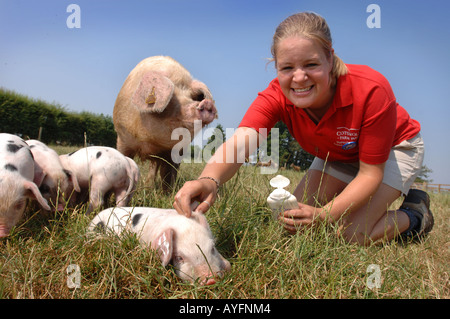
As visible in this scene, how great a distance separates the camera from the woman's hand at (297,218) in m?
2.78

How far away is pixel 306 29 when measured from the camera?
281 cm

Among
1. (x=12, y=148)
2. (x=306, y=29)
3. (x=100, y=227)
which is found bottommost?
(x=100, y=227)

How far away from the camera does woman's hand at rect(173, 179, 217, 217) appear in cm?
237

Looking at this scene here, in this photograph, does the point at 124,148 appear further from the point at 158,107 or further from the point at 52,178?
the point at 52,178

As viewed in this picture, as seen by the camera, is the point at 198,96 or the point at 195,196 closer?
the point at 195,196

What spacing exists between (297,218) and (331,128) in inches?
36.6

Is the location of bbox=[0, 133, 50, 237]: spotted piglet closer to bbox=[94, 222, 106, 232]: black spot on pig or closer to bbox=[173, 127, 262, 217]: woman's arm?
bbox=[94, 222, 106, 232]: black spot on pig

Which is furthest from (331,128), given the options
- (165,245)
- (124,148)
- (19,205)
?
(124,148)

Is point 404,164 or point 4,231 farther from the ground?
point 404,164

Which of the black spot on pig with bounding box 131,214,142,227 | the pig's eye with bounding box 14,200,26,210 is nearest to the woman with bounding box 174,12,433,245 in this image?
the black spot on pig with bounding box 131,214,142,227

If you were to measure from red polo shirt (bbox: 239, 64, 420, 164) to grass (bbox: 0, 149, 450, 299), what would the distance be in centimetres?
83

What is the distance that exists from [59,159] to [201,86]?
2.33 m

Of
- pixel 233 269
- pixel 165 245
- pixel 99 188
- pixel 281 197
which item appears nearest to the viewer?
pixel 165 245
